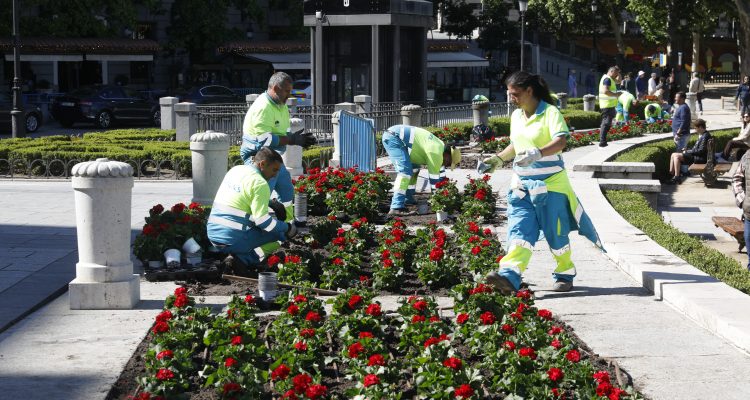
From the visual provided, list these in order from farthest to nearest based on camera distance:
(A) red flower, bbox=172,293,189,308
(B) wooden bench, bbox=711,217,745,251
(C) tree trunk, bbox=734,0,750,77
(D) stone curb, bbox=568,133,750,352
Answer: (C) tree trunk, bbox=734,0,750,77
(B) wooden bench, bbox=711,217,745,251
(D) stone curb, bbox=568,133,750,352
(A) red flower, bbox=172,293,189,308

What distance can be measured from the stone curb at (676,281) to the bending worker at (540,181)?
2.58ft

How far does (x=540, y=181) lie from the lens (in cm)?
904

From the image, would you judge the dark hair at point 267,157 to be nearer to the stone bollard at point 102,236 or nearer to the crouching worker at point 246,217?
the crouching worker at point 246,217

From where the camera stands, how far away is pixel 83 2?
145 ft

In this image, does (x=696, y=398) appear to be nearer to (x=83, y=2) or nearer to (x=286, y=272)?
(x=286, y=272)

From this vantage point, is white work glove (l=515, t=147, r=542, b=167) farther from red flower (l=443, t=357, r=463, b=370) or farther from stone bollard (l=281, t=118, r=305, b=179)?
stone bollard (l=281, t=118, r=305, b=179)

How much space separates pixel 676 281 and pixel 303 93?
1239 inches

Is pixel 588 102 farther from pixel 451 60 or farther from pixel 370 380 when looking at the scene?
pixel 370 380

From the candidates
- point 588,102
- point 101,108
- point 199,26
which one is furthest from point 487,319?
point 199,26

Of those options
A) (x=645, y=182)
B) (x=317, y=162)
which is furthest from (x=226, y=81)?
(x=645, y=182)

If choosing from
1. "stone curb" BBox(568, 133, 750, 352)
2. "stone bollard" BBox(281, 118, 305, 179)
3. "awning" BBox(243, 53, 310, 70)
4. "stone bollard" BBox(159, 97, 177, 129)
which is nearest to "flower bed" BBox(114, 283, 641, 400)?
"stone curb" BBox(568, 133, 750, 352)

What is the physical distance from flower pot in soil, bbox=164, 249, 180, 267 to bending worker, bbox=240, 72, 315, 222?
184cm

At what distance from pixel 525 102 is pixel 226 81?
4479 centimetres

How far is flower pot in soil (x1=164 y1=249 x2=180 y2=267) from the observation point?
A: 32.7 feet
